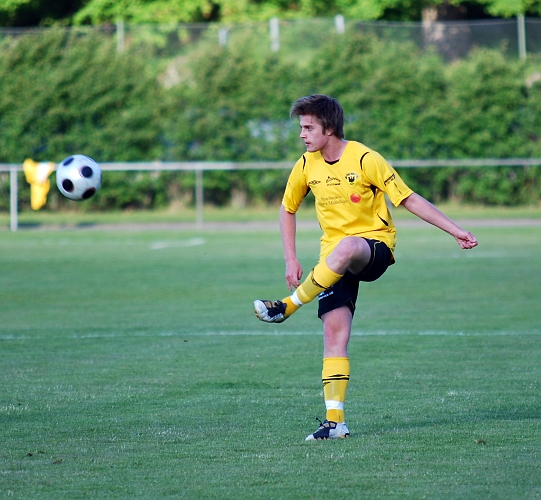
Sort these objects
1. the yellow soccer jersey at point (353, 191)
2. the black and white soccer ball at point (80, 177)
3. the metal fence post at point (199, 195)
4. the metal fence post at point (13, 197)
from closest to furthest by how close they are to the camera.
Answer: the yellow soccer jersey at point (353, 191) < the black and white soccer ball at point (80, 177) < the metal fence post at point (13, 197) < the metal fence post at point (199, 195)

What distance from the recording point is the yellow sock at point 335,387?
5.47 meters

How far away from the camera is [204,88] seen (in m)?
28.8

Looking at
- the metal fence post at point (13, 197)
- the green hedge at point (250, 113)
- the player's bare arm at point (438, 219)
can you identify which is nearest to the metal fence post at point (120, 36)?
the green hedge at point (250, 113)

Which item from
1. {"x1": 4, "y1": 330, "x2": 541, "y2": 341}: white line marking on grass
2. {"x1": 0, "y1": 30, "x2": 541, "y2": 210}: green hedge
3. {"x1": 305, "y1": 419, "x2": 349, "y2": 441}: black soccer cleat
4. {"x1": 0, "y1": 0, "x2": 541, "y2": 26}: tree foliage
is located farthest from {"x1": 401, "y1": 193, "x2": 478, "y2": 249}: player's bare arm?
{"x1": 0, "y1": 0, "x2": 541, "y2": 26}: tree foliage

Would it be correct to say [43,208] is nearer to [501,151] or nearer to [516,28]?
[501,151]

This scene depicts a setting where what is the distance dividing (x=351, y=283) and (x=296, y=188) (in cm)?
63

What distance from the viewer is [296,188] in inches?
225

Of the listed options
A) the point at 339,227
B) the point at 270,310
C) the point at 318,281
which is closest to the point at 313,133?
the point at 339,227

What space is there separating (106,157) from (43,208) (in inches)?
93.0

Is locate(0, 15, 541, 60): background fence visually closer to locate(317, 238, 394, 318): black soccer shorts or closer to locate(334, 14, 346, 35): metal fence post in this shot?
locate(334, 14, 346, 35): metal fence post

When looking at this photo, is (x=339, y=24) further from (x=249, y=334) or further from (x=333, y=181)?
(x=333, y=181)

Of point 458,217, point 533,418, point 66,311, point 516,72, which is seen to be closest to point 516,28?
point 516,72

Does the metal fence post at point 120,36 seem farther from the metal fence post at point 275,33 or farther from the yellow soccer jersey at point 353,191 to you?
the yellow soccer jersey at point 353,191

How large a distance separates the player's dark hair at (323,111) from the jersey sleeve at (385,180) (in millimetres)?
254
